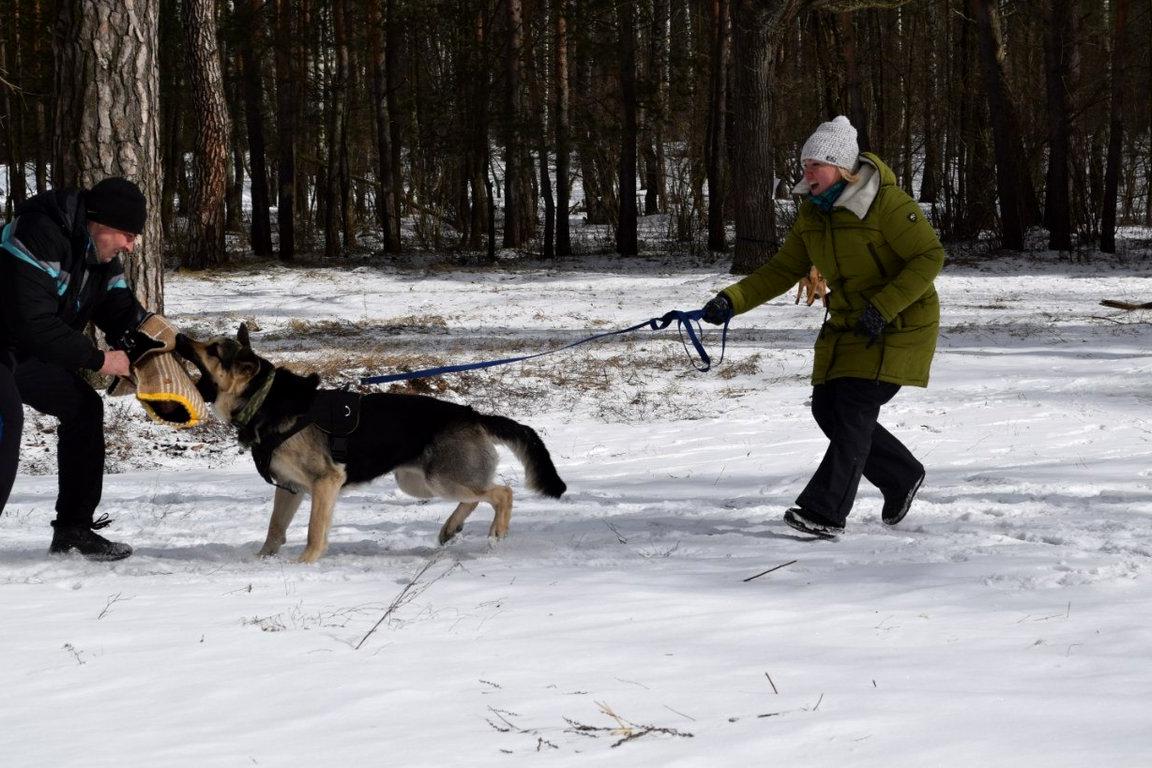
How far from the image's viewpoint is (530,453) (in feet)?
18.0

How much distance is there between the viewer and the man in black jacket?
4.40 m

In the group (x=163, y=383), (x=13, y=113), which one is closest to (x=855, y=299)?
(x=163, y=383)

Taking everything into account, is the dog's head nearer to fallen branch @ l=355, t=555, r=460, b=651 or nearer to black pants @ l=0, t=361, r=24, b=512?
black pants @ l=0, t=361, r=24, b=512

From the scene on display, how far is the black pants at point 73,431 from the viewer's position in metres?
4.80

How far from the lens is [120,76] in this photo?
27.3 feet

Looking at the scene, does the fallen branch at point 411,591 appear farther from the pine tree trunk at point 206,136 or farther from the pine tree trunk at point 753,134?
the pine tree trunk at point 206,136

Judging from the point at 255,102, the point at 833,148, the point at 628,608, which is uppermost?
the point at 255,102

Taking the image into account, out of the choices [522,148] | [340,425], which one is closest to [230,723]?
Answer: [340,425]

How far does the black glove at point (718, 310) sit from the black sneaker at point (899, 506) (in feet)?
4.33

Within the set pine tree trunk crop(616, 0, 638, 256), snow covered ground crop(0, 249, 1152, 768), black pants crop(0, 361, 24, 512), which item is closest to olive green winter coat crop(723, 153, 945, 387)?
snow covered ground crop(0, 249, 1152, 768)

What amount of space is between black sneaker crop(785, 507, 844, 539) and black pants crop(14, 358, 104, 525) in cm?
335

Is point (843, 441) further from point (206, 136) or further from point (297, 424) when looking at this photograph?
point (206, 136)

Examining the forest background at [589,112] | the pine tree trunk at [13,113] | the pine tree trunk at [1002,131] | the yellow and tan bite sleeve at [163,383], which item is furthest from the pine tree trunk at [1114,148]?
the pine tree trunk at [13,113]

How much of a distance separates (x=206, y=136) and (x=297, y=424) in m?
14.9
